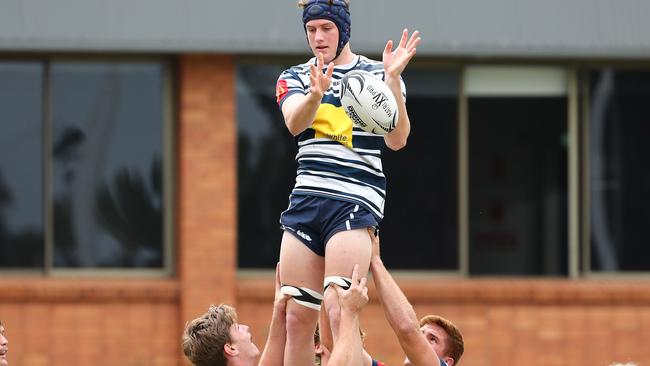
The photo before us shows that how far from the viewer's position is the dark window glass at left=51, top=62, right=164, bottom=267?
14898 millimetres

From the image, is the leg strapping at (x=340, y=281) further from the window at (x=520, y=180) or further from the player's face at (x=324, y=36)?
the window at (x=520, y=180)

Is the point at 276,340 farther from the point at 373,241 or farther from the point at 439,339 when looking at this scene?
the point at 439,339

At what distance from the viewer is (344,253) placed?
701 centimetres

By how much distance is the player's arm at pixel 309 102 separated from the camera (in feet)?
21.8

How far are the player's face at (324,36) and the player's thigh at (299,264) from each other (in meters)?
0.88

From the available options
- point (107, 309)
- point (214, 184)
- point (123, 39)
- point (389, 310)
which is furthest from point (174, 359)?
point (389, 310)

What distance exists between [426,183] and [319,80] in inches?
339

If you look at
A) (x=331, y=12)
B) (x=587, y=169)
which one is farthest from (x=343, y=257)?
(x=587, y=169)

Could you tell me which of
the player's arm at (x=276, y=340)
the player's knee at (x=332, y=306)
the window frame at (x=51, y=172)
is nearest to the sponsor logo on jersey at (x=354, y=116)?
the player's knee at (x=332, y=306)

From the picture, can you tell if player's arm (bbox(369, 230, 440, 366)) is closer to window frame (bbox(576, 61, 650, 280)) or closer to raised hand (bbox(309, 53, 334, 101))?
Result: raised hand (bbox(309, 53, 334, 101))

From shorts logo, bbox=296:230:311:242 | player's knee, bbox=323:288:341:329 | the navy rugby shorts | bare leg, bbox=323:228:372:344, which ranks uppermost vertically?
the navy rugby shorts

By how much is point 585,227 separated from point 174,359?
4319 millimetres

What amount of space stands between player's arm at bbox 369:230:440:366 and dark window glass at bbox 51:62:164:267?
7849mm

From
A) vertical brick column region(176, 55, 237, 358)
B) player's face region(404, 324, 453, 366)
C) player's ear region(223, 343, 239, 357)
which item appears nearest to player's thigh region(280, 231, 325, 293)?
player's ear region(223, 343, 239, 357)
